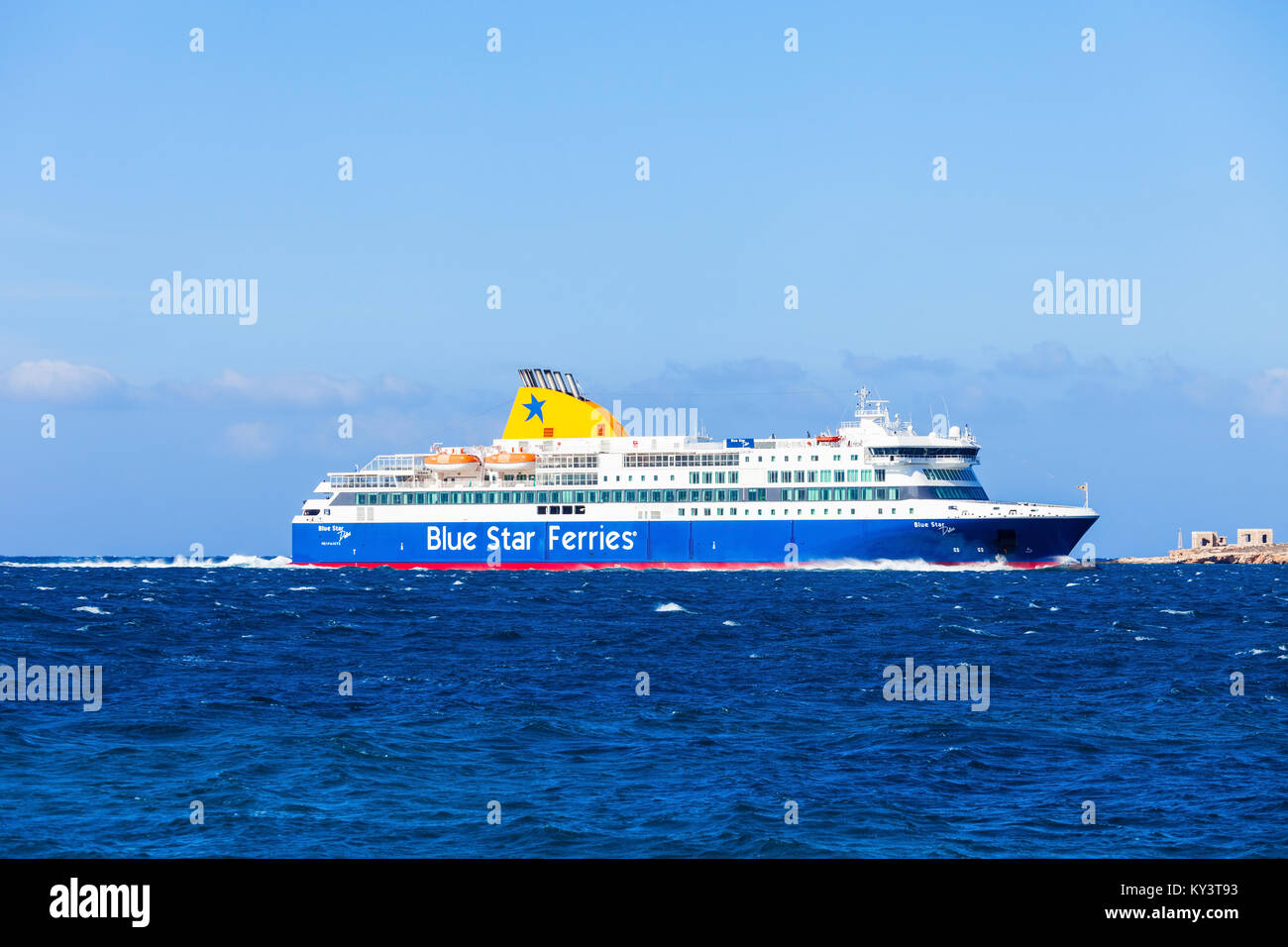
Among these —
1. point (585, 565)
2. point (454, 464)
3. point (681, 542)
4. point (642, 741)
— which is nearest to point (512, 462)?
point (454, 464)

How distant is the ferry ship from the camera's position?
89562 millimetres

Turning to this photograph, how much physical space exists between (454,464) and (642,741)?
8155cm

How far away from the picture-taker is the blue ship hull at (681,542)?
88.8 m

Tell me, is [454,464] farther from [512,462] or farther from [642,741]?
[642,741]

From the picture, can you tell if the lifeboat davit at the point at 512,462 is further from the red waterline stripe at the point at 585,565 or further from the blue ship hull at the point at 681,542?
the red waterline stripe at the point at 585,565

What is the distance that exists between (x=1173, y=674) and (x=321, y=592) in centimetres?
4715

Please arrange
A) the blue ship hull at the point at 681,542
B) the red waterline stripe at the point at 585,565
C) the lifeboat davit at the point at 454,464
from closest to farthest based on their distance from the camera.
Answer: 1. the blue ship hull at the point at 681,542
2. the red waterline stripe at the point at 585,565
3. the lifeboat davit at the point at 454,464

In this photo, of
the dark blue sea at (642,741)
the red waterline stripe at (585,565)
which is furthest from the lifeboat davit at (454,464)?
the dark blue sea at (642,741)

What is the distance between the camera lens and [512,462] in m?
102

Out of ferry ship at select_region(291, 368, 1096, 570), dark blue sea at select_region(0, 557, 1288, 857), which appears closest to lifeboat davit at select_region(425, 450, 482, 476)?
ferry ship at select_region(291, 368, 1096, 570)

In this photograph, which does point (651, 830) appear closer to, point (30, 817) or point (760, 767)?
point (760, 767)

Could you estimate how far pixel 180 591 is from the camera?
7088cm

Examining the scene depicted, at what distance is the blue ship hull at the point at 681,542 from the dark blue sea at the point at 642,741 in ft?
133
